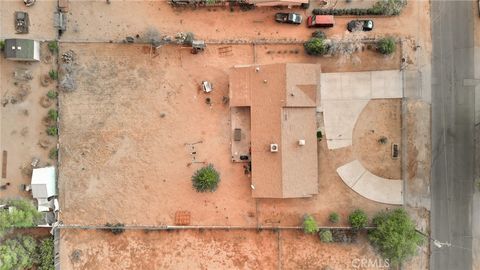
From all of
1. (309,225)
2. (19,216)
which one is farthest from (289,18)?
(19,216)

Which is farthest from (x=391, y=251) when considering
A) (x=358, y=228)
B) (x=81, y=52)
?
(x=81, y=52)

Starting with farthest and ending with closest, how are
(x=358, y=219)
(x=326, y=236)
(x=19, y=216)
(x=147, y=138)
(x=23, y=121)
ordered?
1. (x=23, y=121)
2. (x=147, y=138)
3. (x=326, y=236)
4. (x=358, y=219)
5. (x=19, y=216)

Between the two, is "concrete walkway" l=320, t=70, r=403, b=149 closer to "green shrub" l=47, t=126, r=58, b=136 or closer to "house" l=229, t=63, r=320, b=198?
"house" l=229, t=63, r=320, b=198

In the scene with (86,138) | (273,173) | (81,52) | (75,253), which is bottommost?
(75,253)

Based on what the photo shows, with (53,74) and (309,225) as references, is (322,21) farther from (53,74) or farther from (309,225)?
(53,74)

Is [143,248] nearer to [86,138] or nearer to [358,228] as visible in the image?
[86,138]

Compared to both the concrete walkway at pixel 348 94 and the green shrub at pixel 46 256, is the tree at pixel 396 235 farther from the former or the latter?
the green shrub at pixel 46 256

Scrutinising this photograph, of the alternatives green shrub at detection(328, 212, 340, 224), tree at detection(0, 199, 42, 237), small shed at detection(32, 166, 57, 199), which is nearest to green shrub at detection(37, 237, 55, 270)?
tree at detection(0, 199, 42, 237)
